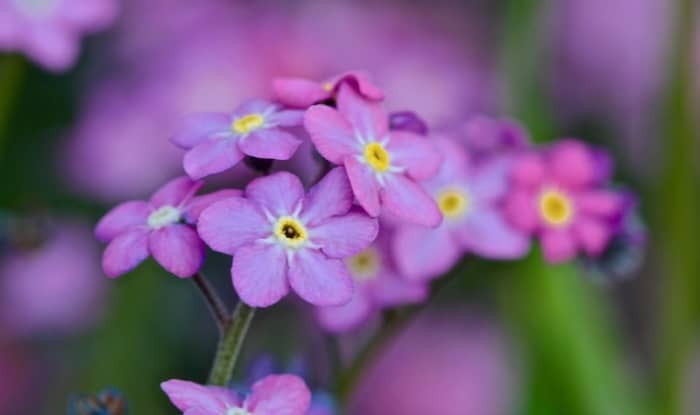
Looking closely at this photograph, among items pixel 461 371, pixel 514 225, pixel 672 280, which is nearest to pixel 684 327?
pixel 672 280

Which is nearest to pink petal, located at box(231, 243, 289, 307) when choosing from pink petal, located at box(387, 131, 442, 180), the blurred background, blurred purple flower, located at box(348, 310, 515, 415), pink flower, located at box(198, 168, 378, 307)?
pink flower, located at box(198, 168, 378, 307)

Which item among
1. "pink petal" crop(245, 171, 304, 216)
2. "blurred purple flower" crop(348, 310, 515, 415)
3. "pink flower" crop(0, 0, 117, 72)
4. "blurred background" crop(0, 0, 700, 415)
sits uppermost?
"pink flower" crop(0, 0, 117, 72)

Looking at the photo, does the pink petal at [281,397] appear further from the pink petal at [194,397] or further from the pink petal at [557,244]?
the pink petal at [557,244]

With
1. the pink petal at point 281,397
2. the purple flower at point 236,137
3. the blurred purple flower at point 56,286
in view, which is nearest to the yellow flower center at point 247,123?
the purple flower at point 236,137

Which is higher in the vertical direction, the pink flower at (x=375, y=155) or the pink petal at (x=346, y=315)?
the pink flower at (x=375, y=155)

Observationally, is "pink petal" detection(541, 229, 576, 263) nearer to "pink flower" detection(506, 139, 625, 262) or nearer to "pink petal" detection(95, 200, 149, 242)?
"pink flower" detection(506, 139, 625, 262)
